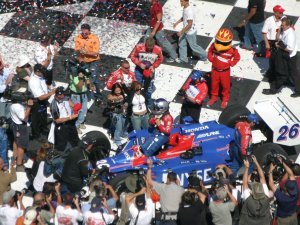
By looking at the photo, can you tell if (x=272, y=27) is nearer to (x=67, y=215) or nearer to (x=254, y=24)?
(x=254, y=24)

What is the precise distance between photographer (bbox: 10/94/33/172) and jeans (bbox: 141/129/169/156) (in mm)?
2032

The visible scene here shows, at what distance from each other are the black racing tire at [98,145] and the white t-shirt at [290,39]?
398 cm

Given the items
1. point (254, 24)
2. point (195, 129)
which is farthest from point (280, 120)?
point (254, 24)

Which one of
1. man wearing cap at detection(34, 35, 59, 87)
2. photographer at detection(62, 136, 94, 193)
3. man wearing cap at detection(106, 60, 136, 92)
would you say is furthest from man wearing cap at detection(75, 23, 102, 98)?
photographer at detection(62, 136, 94, 193)

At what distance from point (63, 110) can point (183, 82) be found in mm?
3251

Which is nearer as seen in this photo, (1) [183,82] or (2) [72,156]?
(2) [72,156]

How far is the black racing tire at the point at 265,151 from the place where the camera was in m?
15.7

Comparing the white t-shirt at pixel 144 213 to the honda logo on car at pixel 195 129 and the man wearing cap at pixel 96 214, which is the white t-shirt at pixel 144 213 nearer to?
the man wearing cap at pixel 96 214

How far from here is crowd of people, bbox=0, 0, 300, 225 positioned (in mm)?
14227

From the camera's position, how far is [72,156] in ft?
49.4

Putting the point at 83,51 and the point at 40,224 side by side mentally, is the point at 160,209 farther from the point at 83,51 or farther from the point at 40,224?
the point at 83,51

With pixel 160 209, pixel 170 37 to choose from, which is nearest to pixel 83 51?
pixel 170 37

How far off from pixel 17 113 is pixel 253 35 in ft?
18.4

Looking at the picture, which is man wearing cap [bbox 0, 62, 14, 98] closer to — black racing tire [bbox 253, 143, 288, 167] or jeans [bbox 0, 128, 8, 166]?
jeans [bbox 0, 128, 8, 166]
